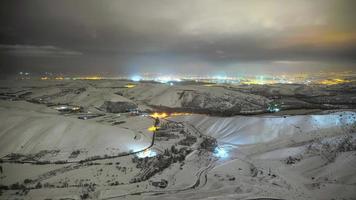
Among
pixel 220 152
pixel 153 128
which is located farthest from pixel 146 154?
pixel 153 128

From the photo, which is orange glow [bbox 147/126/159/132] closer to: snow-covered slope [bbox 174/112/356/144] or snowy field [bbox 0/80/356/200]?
snowy field [bbox 0/80/356/200]

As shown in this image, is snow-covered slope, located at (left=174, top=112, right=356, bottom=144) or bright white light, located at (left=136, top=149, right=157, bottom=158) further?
snow-covered slope, located at (left=174, top=112, right=356, bottom=144)

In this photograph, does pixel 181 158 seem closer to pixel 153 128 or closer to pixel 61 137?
pixel 153 128

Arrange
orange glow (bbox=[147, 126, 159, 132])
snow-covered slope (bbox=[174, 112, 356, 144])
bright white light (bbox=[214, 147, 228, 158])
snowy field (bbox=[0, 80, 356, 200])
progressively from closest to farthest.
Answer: snowy field (bbox=[0, 80, 356, 200]) → bright white light (bbox=[214, 147, 228, 158]) → snow-covered slope (bbox=[174, 112, 356, 144]) → orange glow (bbox=[147, 126, 159, 132])

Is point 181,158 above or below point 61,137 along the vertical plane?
below

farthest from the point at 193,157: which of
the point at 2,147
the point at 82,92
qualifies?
the point at 82,92

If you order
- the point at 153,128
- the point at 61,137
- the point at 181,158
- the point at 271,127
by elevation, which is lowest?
the point at 181,158

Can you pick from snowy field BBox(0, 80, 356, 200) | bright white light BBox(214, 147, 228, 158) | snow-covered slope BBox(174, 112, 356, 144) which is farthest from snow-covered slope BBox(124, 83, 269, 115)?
bright white light BBox(214, 147, 228, 158)

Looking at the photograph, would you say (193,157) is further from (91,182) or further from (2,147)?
(2,147)

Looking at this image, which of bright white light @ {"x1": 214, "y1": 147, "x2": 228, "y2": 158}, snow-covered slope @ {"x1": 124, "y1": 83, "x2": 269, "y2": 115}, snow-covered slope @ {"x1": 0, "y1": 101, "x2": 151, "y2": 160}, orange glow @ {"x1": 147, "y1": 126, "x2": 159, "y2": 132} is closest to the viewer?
bright white light @ {"x1": 214, "y1": 147, "x2": 228, "y2": 158}
